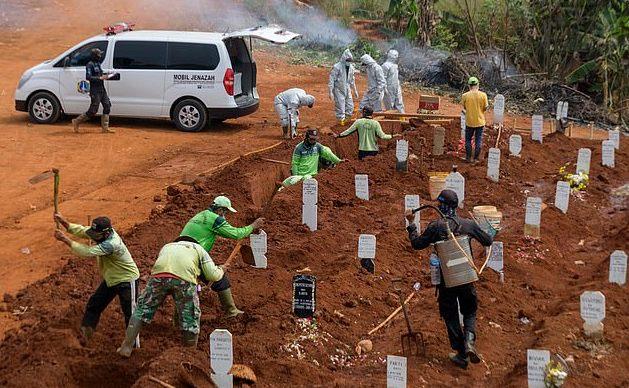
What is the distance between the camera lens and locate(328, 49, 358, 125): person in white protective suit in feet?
64.3

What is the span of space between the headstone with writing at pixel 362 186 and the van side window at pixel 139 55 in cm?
677

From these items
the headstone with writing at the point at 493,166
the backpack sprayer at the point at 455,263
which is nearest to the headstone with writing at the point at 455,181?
the headstone with writing at the point at 493,166

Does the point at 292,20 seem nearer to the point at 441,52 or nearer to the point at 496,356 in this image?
the point at 441,52

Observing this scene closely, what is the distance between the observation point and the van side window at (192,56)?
18.9 meters

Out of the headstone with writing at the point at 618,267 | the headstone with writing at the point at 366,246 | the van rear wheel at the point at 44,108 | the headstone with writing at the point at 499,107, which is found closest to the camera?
the headstone with writing at the point at 618,267

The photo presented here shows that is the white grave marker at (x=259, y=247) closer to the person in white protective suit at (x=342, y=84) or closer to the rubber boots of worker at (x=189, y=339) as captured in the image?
the rubber boots of worker at (x=189, y=339)

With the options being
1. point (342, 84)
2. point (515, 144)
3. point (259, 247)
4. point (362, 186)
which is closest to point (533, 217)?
point (362, 186)

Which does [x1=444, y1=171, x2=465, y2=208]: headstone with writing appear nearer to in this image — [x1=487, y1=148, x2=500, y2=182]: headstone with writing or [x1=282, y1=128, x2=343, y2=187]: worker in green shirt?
[x1=282, y1=128, x2=343, y2=187]: worker in green shirt

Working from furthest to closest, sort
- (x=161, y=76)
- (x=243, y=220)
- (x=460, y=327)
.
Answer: (x=161, y=76) → (x=243, y=220) → (x=460, y=327)

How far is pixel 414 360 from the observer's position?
8.67 m

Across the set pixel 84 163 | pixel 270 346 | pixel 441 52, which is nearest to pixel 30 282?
pixel 270 346

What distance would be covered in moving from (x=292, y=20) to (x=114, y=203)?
1833 centimetres

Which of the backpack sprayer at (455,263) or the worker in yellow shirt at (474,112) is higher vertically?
the worker in yellow shirt at (474,112)

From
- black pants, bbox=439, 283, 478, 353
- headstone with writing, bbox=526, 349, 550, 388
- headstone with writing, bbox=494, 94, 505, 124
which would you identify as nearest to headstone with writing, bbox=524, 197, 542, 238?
black pants, bbox=439, 283, 478, 353
